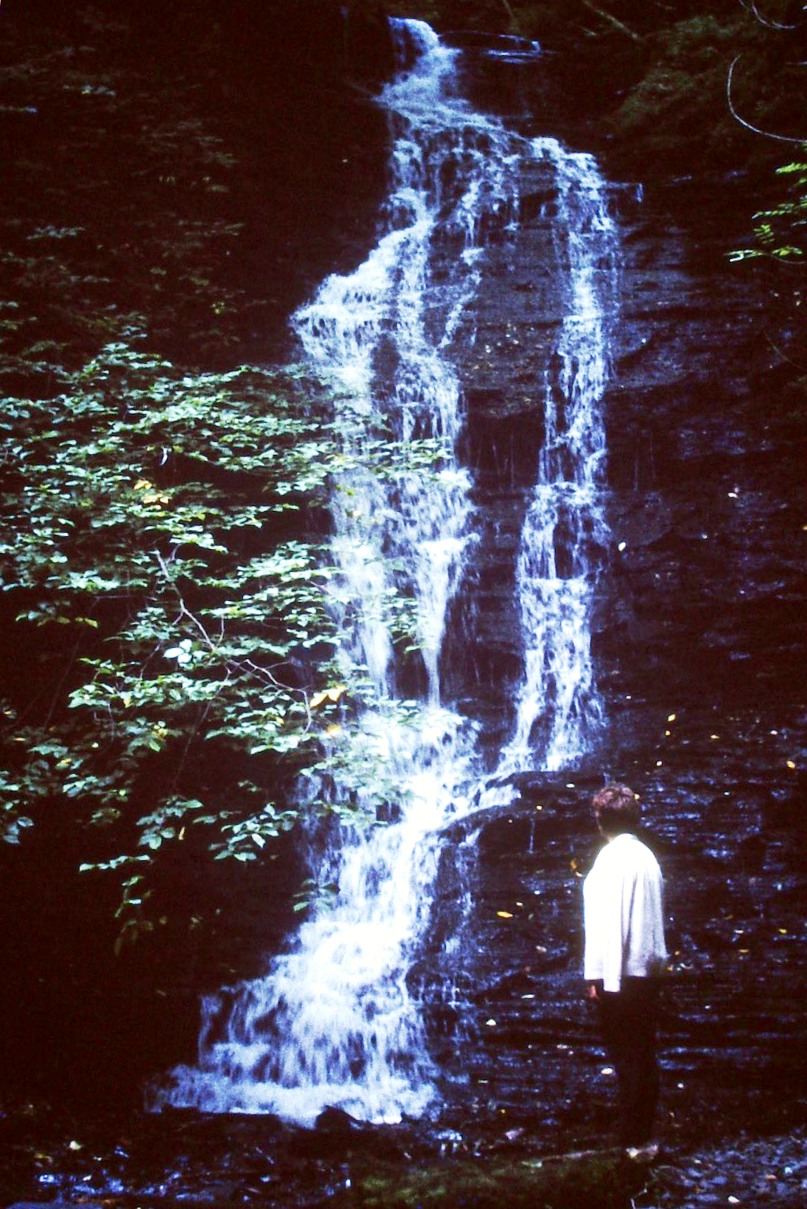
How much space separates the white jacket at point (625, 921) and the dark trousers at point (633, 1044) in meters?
0.09

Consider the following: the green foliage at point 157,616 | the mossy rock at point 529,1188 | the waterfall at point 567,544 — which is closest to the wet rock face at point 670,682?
the waterfall at point 567,544

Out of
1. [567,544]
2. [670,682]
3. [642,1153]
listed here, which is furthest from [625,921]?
[567,544]

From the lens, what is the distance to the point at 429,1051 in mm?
6406

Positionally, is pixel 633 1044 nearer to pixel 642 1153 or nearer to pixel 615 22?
pixel 642 1153

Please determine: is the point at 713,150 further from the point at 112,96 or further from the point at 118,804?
the point at 118,804

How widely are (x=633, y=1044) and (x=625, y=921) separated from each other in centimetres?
60

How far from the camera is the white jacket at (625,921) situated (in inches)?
153

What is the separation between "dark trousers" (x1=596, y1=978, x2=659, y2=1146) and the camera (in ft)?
13.0

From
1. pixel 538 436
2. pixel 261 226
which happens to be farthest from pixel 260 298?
pixel 538 436

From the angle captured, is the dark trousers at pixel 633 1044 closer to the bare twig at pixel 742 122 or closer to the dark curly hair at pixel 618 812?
the dark curly hair at pixel 618 812

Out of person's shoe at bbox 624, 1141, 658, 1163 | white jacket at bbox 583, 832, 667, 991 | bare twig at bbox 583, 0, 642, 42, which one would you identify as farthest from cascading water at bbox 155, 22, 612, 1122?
bare twig at bbox 583, 0, 642, 42

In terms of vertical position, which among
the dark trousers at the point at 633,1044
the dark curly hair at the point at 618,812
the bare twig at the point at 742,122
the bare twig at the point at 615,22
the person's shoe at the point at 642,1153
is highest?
the bare twig at the point at 615,22

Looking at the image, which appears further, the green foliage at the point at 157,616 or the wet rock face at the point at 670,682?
the wet rock face at the point at 670,682

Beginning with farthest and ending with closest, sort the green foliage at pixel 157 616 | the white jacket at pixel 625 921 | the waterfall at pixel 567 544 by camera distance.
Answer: the waterfall at pixel 567 544
the green foliage at pixel 157 616
the white jacket at pixel 625 921
